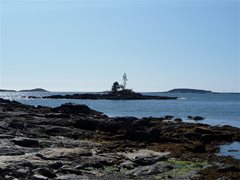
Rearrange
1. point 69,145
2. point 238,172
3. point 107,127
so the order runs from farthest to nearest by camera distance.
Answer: point 107,127 < point 69,145 < point 238,172

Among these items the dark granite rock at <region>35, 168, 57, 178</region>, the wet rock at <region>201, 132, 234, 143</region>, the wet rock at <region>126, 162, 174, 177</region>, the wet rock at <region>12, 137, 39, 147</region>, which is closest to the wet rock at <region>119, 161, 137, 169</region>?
the wet rock at <region>126, 162, 174, 177</region>


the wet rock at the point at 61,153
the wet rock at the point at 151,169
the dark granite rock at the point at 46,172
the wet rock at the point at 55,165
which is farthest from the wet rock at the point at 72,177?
the wet rock at the point at 61,153

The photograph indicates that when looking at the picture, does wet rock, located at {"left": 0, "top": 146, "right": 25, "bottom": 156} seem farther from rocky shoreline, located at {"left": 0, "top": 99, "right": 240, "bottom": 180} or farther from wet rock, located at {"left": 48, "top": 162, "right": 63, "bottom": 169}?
wet rock, located at {"left": 48, "top": 162, "right": 63, "bottom": 169}

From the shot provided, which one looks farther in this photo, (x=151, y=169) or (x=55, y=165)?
(x=151, y=169)

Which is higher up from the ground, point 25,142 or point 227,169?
point 25,142

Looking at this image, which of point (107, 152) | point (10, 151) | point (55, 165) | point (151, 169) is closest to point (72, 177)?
point (55, 165)

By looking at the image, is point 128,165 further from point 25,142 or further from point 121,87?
point 121,87

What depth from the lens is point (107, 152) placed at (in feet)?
A: 114

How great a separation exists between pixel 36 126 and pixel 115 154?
1558 cm

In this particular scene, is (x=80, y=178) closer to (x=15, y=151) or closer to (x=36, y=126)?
(x=15, y=151)

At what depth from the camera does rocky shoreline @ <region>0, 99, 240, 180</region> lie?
2664 centimetres

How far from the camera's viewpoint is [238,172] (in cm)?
2752

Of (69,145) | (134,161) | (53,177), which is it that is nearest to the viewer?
(53,177)

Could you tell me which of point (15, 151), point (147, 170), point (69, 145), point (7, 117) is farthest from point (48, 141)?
point (7, 117)
